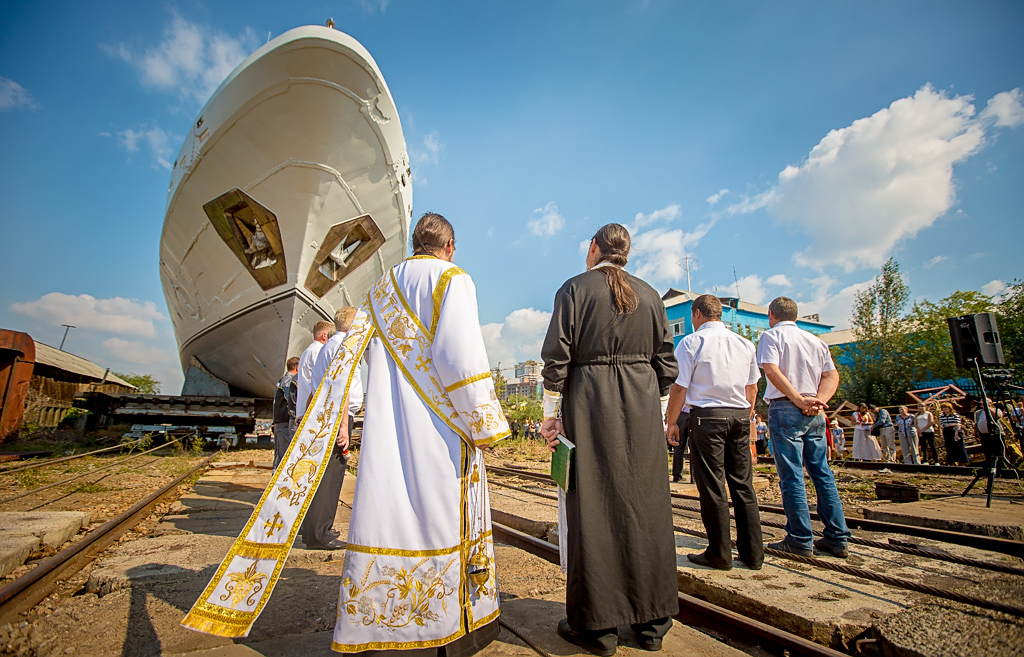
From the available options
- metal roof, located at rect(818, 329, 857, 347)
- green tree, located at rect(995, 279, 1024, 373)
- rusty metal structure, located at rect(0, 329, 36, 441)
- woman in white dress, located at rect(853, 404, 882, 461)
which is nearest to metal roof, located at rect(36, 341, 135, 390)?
rusty metal structure, located at rect(0, 329, 36, 441)

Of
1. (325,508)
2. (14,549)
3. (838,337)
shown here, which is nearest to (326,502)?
(325,508)

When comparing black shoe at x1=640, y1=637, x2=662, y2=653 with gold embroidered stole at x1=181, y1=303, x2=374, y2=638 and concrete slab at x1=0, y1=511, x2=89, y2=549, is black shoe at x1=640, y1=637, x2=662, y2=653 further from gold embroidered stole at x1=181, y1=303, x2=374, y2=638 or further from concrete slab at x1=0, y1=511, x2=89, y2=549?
concrete slab at x1=0, y1=511, x2=89, y2=549

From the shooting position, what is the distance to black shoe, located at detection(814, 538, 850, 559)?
2.53 m

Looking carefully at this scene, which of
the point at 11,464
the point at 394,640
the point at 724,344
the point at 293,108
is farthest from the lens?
the point at 293,108

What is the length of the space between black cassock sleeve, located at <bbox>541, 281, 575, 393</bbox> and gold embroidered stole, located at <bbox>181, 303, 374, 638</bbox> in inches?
29.2

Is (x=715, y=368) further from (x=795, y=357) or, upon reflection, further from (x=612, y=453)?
(x=612, y=453)

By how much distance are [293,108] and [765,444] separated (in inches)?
618

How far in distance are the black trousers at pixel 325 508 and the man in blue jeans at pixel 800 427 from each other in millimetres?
2706

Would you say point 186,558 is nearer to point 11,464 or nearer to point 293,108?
point 11,464

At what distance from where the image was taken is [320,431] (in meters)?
1.83

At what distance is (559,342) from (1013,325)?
30.1 m

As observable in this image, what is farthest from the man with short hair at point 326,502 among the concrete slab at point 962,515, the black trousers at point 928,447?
the black trousers at point 928,447

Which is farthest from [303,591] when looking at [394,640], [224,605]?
[394,640]

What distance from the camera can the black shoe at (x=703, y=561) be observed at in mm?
2350
